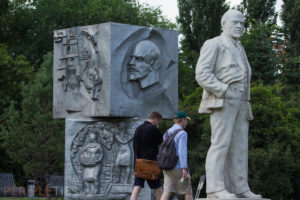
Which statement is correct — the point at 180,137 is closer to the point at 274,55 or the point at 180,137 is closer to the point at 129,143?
the point at 129,143

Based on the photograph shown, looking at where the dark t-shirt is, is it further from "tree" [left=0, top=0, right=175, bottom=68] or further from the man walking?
A: "tree" [left=0, top=0, right=175, bottom=68]

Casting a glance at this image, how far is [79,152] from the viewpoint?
15.7 m

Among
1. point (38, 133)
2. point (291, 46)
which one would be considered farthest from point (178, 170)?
point (291, 46)

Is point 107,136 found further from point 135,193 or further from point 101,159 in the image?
point 135,193

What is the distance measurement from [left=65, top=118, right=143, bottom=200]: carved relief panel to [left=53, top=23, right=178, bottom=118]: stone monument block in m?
0.40

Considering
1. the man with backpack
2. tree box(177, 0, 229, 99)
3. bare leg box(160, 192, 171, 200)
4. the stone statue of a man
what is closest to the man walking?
the man with backpack

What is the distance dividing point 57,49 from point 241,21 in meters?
7.25

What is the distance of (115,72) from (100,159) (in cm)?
197

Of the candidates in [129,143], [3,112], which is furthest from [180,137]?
[3,112]

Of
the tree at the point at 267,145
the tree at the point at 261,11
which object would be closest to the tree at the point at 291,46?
the tree at the point at 261,11

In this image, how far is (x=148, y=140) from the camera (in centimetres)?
1186

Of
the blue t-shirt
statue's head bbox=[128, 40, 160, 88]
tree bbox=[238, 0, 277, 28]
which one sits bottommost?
the blue t-shirt

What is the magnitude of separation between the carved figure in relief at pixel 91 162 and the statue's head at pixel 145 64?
159cm

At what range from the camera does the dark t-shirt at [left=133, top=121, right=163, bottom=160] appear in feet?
38.9
